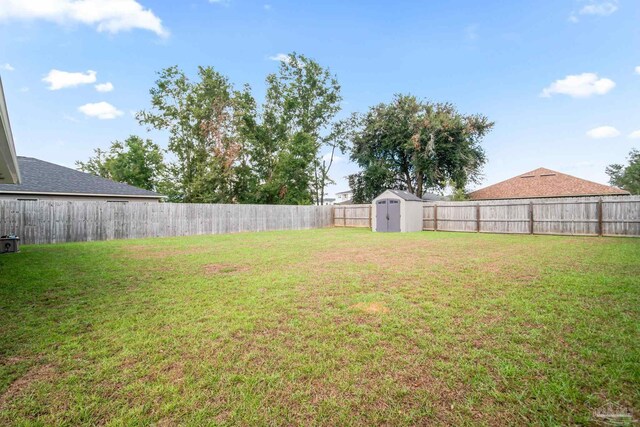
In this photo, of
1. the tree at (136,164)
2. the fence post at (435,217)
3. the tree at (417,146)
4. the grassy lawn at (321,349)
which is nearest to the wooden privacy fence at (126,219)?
the grassy lawn at (321,349)

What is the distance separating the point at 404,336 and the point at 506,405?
3.56 ft

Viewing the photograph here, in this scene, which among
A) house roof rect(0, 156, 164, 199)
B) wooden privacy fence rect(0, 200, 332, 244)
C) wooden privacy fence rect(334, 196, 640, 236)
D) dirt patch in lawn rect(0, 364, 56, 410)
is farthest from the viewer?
house roof rect(0, 156, 164, 199)

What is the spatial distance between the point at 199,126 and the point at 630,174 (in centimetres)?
5776

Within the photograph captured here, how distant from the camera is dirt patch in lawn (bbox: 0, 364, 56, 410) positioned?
6.45ft

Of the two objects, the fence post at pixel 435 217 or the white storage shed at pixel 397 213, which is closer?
the white storage shed at pixel 397 213

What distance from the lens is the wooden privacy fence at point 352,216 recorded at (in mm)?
21031

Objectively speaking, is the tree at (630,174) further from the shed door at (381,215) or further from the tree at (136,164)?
the tree at (136,164)

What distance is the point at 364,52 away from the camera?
746 inches

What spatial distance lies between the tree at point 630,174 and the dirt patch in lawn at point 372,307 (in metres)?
55.5

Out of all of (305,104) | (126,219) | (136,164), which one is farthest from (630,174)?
(136,164)

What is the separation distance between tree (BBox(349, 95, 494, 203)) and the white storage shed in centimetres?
912

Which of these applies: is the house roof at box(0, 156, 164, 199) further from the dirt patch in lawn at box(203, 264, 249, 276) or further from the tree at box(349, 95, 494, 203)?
the tree at box(349, 95, 494, 203)

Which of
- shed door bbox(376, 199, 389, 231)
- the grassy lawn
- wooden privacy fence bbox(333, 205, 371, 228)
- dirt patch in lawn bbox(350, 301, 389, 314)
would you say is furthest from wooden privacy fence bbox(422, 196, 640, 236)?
dirt patch in lawn bbox(350, 301, 389, 314)

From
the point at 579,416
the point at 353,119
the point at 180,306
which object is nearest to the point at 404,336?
the point at 579,416
